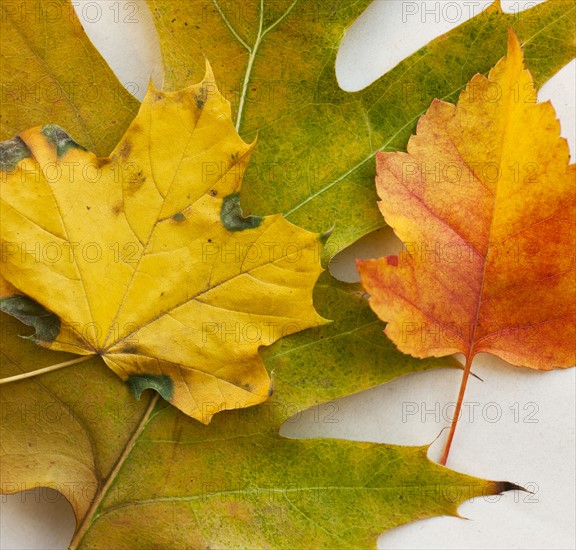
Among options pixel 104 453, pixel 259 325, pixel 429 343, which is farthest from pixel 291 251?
pixel 104 453

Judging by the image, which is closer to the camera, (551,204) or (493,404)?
(551,204)

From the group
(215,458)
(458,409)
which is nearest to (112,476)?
(215,458)

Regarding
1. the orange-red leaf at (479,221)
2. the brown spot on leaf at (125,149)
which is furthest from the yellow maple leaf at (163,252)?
the orange-red leaf at (479,221)

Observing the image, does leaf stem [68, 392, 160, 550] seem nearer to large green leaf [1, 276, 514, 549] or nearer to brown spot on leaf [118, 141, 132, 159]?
large green leaf [1, 276, 514, 549]

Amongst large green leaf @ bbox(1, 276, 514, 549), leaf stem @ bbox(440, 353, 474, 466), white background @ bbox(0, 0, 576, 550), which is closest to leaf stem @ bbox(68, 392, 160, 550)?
large green leaf @ bbox(1, 276, 514, 549)

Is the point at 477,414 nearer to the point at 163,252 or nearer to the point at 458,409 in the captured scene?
the point at 458,409

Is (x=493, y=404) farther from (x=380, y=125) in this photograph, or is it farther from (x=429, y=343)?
(x=380, y=125)

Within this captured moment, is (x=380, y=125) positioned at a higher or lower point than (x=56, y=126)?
higher
